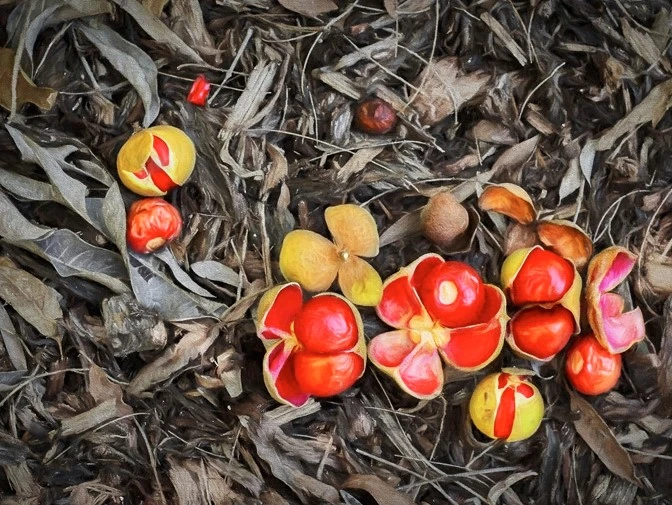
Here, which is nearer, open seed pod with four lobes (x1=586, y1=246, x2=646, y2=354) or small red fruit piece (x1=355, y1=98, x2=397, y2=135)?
open seed pod with four lobes (x1=586, y1=246, x2=646, y2=354)

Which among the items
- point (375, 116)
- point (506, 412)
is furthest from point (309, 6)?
point (506, 412)

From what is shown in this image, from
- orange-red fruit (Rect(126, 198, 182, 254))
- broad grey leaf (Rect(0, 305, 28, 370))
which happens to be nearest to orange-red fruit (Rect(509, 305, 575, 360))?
orange-red fruit (Rect(126, 198, 182, 254))

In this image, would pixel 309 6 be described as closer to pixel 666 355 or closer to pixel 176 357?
pixel 176 357

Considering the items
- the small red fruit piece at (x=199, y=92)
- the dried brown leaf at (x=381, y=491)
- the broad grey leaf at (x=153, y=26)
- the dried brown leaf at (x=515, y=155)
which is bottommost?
the dried brown leaf at (x=381, y=491)

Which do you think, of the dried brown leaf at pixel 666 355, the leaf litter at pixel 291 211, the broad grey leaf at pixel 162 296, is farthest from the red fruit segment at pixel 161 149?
the dried brown leaf at pixel 666 355

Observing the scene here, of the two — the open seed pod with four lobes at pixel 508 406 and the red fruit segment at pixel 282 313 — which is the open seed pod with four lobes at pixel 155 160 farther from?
the open seed pod with four lobes at pixel 508 406

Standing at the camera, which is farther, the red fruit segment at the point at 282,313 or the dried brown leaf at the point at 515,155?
the dried brown leaf at the point at 515,155

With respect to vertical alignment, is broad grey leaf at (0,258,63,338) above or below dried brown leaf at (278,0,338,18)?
below

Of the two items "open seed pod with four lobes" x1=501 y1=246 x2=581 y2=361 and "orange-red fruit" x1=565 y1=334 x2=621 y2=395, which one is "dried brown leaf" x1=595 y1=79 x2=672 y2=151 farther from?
"orange-red fruit" x1=565 y1=334 x2=621 y2=395
